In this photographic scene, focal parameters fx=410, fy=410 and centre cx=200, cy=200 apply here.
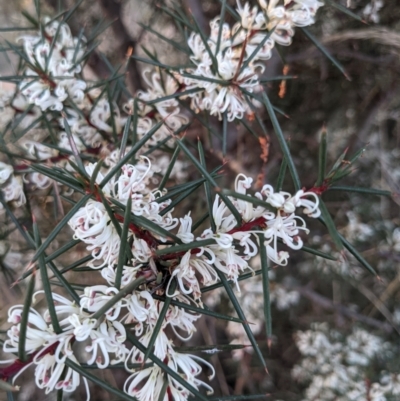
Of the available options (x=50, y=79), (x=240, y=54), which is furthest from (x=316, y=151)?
(x=50, y=79)

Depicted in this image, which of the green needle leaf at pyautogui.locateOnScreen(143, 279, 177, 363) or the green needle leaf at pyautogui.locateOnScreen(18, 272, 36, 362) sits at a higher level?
the green needle leaf at pyautogui.locateOnScreen(18, 272, 36, 362)

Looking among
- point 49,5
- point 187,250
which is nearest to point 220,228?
point 187,250

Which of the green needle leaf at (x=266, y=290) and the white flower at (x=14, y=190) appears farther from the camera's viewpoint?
the white flower at (x=14, y=190)

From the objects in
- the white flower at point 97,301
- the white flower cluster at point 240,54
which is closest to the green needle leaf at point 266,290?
the white flower at point 97,301

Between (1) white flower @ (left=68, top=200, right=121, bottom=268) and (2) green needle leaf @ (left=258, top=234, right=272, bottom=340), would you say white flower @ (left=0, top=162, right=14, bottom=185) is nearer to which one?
(1) white flower @ (left=68, top=200, right=121, bottom=268)

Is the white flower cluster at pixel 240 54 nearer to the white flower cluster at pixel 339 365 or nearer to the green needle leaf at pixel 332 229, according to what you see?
the green needle leaf at pixel 332 229

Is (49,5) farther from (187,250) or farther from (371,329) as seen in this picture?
(371,329)

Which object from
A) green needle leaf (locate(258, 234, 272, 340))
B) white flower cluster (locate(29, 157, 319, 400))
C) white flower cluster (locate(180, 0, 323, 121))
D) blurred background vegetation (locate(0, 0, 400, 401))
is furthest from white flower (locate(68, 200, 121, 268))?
blurred background vegetation (locate(0, 0, 400, 401))
